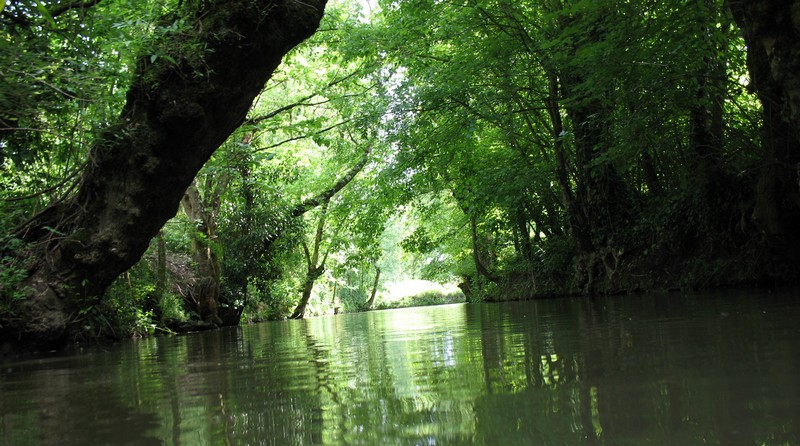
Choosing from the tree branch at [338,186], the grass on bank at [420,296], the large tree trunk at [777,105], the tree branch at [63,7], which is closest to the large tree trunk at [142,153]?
the tree branch at [63,7]

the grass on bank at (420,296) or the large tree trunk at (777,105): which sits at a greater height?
the large tree trunk at (777,105)

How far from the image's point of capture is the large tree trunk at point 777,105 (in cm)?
511

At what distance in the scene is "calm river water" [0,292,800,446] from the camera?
146cm

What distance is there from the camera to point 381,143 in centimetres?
1469

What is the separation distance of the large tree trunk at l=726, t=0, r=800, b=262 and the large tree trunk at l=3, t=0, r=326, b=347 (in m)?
5.36

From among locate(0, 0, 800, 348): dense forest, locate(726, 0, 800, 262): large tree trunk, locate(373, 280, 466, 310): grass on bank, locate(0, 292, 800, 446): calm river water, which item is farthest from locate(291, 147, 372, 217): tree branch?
locate(373, 280, 466, 310): grass on bank

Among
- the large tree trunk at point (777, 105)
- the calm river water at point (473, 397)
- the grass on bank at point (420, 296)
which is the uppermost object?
the large tree trunk at point (777, 105)

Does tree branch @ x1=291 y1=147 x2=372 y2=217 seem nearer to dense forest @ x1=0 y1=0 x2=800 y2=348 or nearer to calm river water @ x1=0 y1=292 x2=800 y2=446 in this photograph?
dense forest @ x1=0 y1=0 x2=800 y2=348

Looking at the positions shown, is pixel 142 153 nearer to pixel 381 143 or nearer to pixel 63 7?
pixel 63 7

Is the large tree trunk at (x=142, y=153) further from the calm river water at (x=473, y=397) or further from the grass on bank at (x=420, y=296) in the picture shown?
the grass on bank at (x=420, y=296)

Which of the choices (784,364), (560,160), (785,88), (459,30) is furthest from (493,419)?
(560,160)

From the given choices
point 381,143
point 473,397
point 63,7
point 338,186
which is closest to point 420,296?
point 338,186

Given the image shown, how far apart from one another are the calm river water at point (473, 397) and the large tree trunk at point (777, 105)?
8.65 ft

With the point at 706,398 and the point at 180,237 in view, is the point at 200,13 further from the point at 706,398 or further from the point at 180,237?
the point at 180,237
